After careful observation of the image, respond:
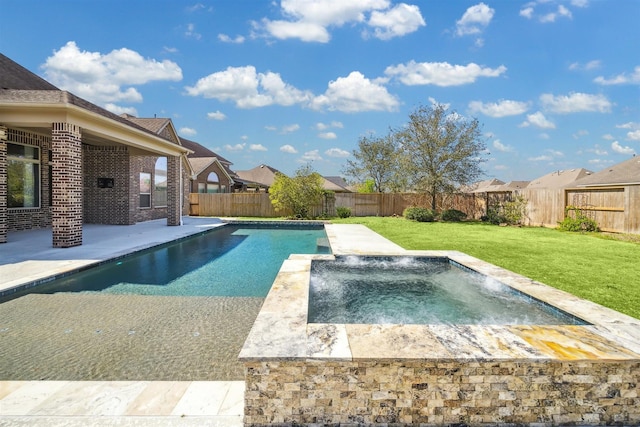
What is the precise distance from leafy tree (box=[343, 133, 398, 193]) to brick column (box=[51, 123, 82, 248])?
28.9m

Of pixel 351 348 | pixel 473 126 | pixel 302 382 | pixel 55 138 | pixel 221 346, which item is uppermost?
pixel 473 126

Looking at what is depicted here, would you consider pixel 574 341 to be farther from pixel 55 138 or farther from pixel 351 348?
pixel 55 138

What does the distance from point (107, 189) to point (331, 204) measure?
12023 millimetres

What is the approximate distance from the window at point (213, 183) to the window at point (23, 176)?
47.9 feet

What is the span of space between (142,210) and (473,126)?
1772 centimetres

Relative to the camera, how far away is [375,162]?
3509 centimetres

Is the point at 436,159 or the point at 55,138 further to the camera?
the point at 436,159

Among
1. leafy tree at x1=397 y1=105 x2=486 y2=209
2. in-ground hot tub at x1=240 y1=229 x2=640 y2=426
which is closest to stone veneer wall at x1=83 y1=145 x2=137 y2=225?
in-ground hot tub at x1=240 y1=229 x2=640 y2=426

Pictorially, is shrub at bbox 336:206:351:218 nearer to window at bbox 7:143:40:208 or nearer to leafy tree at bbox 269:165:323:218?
leafy tree at bbox 269:165:323:218

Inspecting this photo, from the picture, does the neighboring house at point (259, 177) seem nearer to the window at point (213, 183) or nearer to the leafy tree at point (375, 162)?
the window at point (213, 183)

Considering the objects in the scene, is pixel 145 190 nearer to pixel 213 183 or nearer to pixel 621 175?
pixel 213 183

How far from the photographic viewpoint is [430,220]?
59.4 ft

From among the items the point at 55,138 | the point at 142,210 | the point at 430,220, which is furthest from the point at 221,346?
the point at 430,220

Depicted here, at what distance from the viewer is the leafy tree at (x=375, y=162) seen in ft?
113
